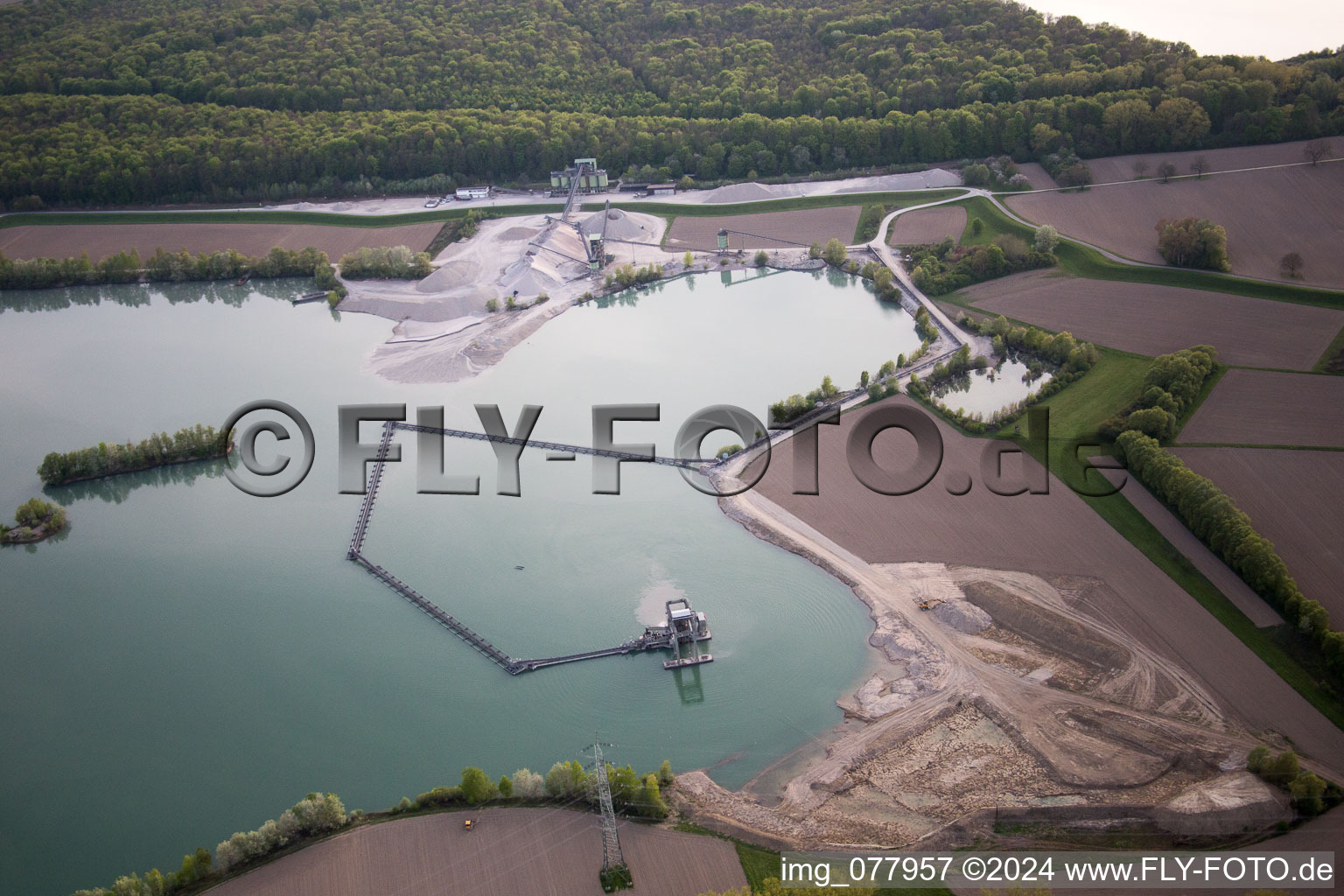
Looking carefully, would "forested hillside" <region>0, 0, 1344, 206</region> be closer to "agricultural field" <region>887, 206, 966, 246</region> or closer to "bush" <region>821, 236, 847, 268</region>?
"agricultural field" <region>887, 206, 966, 246</region>

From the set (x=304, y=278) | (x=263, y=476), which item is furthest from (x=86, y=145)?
(x=263, y=476)

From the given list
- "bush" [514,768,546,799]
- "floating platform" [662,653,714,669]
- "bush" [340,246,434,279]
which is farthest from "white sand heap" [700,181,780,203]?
"bush" [514,768,546,799]

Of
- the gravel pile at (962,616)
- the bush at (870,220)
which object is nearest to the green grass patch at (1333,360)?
the gravel pile at (962,616)

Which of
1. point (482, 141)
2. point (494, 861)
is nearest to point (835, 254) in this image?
point (482, 141)

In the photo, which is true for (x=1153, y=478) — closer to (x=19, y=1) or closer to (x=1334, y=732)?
(x=1334, y=732)

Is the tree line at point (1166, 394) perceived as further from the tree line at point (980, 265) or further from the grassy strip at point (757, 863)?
the grassy strip at point (757, 863)

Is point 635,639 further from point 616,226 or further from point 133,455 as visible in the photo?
point 616,226
